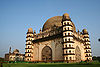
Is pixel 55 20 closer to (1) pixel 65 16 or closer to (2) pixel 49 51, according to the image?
(1) pixel 65 16

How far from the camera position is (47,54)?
37.2 meters

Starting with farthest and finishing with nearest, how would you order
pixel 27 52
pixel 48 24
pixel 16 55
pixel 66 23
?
pixel 16 55, pixel 48 24, pixel 27 52, pixel 66 23

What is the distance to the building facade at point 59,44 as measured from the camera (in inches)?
1260

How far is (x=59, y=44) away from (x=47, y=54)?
616 centimetres

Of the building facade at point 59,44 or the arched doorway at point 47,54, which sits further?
the arched doorway at point 47,54

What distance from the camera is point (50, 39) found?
3759cm

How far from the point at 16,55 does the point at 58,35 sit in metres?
33.8

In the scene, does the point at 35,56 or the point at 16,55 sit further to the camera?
the point at 16,55

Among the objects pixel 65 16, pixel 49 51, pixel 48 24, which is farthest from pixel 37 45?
pixel 65 16

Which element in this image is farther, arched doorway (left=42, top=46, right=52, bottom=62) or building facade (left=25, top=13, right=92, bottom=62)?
arched doorway (left=42, top=46, right=52, bottom=62)

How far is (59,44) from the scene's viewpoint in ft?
113

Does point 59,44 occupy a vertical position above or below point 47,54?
above

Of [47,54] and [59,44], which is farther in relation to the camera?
[47,54]

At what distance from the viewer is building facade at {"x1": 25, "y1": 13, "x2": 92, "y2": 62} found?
3200cm
